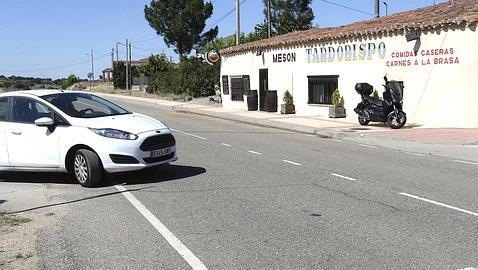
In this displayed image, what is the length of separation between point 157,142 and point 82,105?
1544mm

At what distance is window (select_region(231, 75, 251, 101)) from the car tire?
2057 cm

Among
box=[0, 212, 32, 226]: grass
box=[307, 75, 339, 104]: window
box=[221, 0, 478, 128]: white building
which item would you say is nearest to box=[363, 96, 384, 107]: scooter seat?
box=[221, 0, 478, 128]: white building

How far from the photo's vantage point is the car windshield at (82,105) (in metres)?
9.24

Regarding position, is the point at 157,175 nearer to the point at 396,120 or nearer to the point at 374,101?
the point at 396,120

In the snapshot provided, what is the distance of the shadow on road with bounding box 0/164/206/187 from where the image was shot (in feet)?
30.6

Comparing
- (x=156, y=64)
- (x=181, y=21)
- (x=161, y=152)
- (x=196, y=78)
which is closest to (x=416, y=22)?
(x=161, y=152)

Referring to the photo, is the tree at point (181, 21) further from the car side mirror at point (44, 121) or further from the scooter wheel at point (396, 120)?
the car side mirror at point (44, 121)

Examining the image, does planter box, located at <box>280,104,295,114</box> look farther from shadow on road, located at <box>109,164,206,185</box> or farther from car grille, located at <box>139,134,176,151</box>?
car grille, located at <box>139,134,176,151</box>

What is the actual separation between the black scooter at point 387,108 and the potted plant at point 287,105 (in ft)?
20.5

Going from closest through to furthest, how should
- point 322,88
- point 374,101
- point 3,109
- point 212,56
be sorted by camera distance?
point 3,109 < point 374,101 < point 322,88 < point 212,56

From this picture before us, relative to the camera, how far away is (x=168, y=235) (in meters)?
6.04

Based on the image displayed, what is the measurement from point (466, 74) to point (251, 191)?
11.0m

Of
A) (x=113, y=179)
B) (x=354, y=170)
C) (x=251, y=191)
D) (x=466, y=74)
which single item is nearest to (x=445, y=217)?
(x=251, y=191)

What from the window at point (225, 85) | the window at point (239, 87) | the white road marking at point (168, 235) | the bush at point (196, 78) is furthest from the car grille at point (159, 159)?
the bush at point (196, 78)
